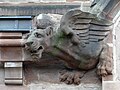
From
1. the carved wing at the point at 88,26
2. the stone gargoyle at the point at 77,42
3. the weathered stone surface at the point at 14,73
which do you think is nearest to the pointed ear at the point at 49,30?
the stone gargoyle at the point at 77,42

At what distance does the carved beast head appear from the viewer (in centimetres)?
399

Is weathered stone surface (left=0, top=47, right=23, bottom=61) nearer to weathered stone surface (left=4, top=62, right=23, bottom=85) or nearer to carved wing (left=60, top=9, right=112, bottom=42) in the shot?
weathered stone surface (left=4, top=62, right=23, bottom=85)

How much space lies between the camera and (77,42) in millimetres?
4035

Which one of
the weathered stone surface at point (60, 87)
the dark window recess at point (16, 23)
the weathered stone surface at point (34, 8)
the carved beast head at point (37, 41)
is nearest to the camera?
the carved beast head at point (37, 41)

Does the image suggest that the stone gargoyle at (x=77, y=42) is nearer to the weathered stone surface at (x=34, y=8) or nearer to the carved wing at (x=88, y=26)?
the carved wing at (x=88, y=26)

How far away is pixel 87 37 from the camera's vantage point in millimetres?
4078

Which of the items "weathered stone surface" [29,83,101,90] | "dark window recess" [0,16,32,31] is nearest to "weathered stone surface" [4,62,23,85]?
"weathered stone surface" [29,83,101,90]

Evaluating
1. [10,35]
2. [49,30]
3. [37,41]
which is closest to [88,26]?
[49,30]

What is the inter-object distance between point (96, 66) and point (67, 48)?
0.24 metres

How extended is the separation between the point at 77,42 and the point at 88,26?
5.9 inches

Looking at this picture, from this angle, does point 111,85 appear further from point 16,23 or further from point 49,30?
point 16,23

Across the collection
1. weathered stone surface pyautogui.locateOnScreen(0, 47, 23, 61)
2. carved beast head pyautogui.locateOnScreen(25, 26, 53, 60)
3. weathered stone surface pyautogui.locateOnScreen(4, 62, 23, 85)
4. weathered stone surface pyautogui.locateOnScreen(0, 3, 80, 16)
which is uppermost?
weathered stone surface pyautogui.locateOnScreen(0, 3, 80, 16)

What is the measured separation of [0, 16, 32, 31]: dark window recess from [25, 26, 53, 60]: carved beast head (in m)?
0.18

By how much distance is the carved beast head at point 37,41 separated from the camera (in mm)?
3988
